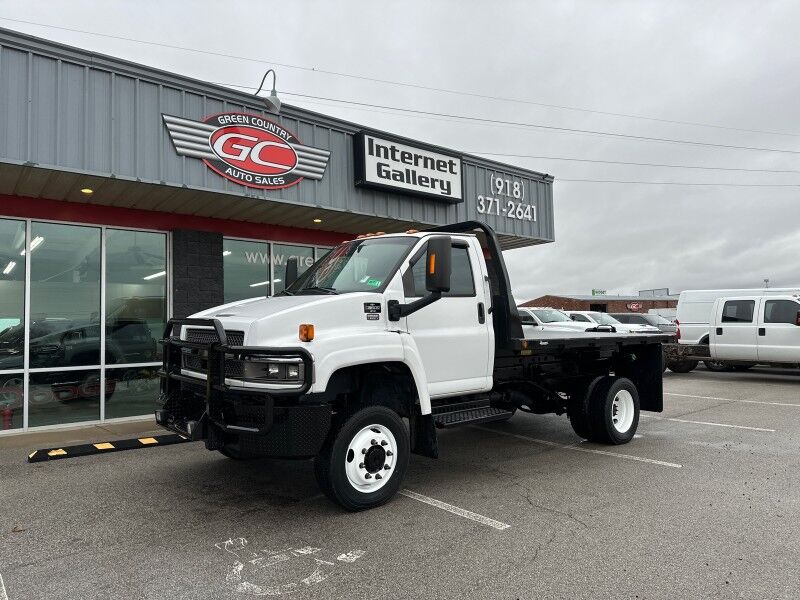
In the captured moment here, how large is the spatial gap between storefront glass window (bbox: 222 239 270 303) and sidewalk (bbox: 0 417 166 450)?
110 inches

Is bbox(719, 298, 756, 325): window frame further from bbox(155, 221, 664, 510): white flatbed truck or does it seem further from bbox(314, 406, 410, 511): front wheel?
bbox(314, 406, 410, 511): front wheel

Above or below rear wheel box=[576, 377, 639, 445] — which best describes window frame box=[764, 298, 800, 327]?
above

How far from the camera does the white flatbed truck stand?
4434 millimetres

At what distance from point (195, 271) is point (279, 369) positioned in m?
6.25

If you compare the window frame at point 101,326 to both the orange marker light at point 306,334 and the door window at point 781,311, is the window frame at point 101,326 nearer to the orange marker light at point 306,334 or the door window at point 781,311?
the orange marker light at point 306,334

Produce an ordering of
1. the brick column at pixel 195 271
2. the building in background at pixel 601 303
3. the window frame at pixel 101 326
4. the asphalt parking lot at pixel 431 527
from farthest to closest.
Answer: the building in background at pixel 601 303, the brick column at pixel 195 271, the window frame at pixel 101 326, the asphalt parking lot at pixel 431 527

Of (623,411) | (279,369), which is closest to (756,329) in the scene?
(623,411)

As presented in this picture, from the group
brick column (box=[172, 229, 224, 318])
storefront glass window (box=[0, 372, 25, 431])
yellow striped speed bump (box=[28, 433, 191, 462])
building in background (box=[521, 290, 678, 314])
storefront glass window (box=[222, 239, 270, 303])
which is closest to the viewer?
yellow striped speed bump (box=[28, 433, 191, 462])

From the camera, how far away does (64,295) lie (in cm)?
892

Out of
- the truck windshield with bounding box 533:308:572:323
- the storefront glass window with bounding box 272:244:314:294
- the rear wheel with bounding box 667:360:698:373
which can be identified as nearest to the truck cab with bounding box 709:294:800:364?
the rear wheel with bounding box 667:360:698:373

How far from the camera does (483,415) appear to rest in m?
5.91

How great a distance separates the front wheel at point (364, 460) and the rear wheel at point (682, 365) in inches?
532

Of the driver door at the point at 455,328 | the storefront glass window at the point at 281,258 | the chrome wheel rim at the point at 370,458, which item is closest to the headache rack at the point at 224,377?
the chrome wheel rim at the point at 370,458

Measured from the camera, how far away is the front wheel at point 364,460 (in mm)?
4562
